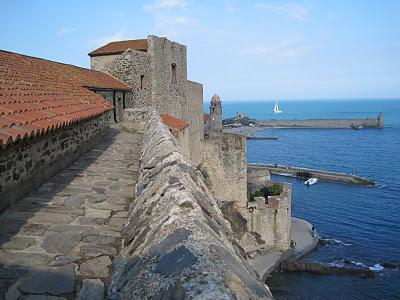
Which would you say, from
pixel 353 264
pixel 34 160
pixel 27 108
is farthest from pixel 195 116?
pixel 34 160

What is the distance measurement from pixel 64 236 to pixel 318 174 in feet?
172

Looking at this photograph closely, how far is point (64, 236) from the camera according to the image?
140 inches

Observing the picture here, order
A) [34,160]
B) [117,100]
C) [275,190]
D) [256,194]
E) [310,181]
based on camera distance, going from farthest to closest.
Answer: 1. [310,181]
2. [256,194]
3. [275,190]
4. [117,100]
5. [34,160]

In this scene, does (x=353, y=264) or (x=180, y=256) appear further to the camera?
(x=353, y=264)

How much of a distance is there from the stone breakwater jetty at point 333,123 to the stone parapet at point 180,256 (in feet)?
398

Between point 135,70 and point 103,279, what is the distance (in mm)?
19563

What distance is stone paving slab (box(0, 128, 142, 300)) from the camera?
2656 millimetres

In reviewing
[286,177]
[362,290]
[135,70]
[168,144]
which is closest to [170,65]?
[135,70]

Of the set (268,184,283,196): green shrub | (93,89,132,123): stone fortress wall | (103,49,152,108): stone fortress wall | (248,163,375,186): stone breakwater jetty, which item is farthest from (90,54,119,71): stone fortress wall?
(248,163,375,186): stone breakwater jetty

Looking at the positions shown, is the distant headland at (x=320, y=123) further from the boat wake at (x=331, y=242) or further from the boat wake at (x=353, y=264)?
the boat wake at (x=353, y=264)

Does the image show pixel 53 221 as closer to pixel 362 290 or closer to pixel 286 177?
pixel 362 290

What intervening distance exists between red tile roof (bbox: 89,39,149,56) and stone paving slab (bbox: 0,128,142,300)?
18677mm

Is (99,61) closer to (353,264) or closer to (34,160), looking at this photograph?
(34,160)

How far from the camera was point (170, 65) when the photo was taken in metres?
25.1
